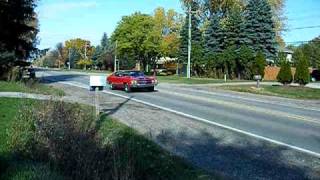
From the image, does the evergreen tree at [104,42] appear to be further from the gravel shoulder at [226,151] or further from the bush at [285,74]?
the gravel shoulder at [226,151]

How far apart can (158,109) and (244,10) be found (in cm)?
5875

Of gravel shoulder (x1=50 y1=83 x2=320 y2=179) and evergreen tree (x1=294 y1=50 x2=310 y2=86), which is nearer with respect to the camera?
gravel shoulder (x1=50 y1=83 x2=320 y2=179)

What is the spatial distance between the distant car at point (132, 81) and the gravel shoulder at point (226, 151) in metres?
16.6

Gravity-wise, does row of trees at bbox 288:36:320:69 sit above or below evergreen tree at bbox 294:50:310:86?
above

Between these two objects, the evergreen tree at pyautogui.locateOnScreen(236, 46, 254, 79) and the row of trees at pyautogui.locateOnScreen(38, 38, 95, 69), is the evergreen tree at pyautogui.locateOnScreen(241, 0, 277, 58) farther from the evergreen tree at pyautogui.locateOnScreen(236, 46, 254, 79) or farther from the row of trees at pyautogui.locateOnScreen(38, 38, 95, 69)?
the row of trees at pyautogui.locateOnScreen(38, 38, 95, 69)

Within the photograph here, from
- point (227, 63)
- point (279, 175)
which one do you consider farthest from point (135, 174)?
point (227, 63)

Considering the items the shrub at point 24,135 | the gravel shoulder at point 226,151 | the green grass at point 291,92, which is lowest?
the green grass at point 291,92

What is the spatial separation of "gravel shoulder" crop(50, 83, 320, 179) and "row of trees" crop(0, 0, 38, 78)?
19278mm

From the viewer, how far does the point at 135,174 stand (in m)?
8.54

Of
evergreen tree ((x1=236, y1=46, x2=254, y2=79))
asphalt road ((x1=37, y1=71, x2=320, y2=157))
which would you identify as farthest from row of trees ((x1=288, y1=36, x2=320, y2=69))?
asphalt road ((x1=37, y1=71, x2=320, y2=157))

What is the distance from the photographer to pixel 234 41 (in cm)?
7200

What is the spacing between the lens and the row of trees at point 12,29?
34500 millimetres

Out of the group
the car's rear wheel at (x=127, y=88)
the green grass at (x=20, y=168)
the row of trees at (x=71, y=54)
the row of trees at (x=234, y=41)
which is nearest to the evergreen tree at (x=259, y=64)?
the row of trees at (x=234, y=41)

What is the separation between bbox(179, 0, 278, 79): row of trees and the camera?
63.7 meters
